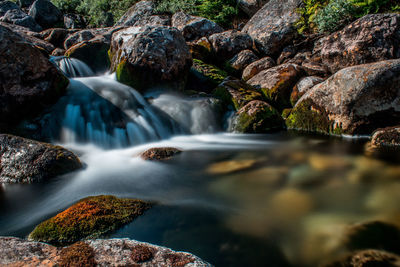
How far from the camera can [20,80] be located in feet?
19.7

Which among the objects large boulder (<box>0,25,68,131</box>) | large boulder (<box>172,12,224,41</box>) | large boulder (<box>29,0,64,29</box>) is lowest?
large boulder (<box>0,25,68,131</box>)

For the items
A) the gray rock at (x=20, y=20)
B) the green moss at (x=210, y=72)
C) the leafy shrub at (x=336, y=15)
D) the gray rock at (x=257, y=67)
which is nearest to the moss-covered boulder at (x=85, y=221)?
the green moss at (x=210, y=72)

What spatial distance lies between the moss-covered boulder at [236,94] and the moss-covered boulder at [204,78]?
1026mm

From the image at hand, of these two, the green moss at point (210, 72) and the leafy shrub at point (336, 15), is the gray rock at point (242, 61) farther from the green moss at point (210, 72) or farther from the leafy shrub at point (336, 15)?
the leafy shrub at point (336, 15)

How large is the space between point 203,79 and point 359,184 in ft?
24.4

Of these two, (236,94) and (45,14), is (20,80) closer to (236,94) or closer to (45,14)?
(236,94)

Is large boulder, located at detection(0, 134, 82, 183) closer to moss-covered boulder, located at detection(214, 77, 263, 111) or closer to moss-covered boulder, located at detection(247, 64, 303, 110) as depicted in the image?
moss-covered boulder, located at detection(214, 77, 263, 111)

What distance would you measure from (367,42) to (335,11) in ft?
8.60

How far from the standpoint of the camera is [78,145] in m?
5.96

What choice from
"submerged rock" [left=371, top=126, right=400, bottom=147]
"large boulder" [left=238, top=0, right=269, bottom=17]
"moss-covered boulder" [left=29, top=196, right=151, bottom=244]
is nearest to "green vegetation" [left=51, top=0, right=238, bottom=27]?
"large boulder" [left=238, top=0, right=269, bottom=17]

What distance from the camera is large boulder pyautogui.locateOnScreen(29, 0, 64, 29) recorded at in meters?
18.0

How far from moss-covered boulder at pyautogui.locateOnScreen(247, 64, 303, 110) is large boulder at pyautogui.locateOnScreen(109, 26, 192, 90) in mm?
3030

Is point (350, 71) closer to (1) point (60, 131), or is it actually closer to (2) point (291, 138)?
(2) point (291, 138)

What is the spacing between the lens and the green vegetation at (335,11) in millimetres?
9391
